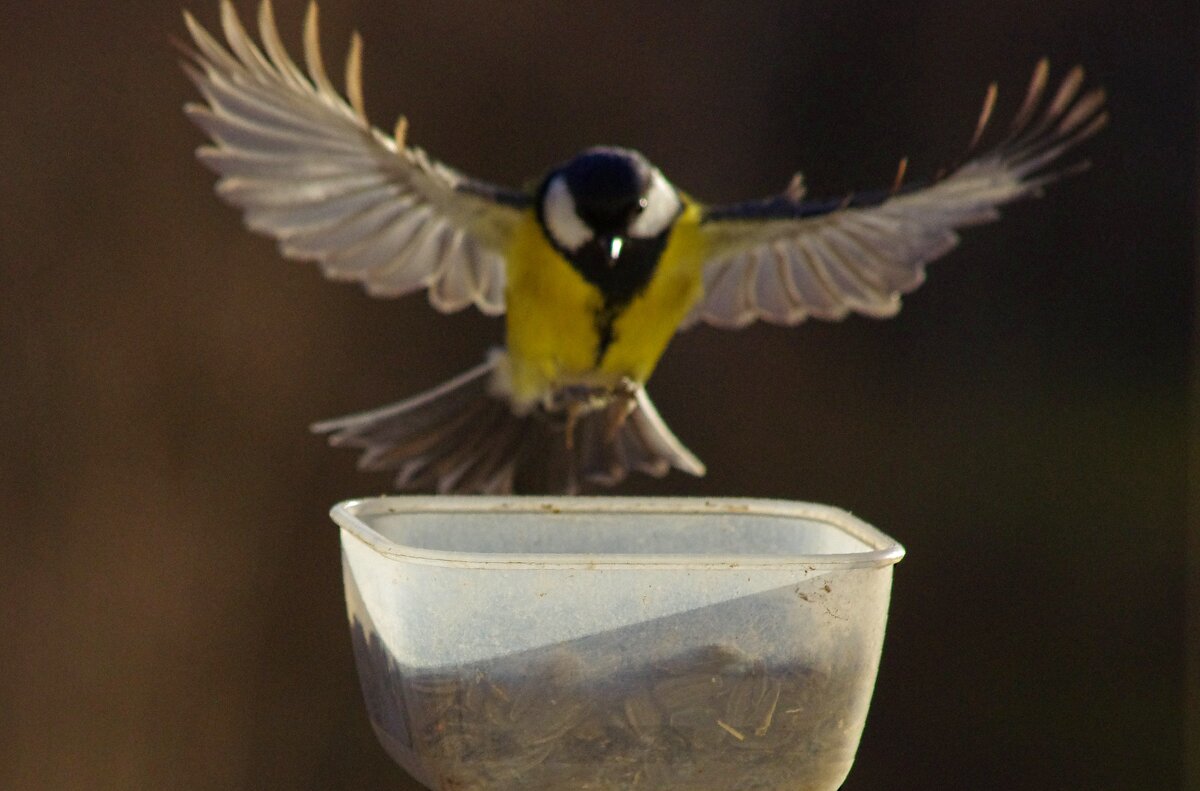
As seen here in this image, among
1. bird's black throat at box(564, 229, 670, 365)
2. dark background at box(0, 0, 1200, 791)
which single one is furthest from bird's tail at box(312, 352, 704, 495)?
dark background at box(0, 0, 1200, 791)

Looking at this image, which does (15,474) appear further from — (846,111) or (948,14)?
(948,14)

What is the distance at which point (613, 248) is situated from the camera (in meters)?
1.64

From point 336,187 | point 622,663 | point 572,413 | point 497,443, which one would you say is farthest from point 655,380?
point 622,663

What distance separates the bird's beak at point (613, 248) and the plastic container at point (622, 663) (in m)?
0.79

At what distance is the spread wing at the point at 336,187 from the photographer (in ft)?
4.89

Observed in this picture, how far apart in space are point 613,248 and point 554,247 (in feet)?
0.36

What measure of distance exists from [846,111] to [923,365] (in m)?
0.49

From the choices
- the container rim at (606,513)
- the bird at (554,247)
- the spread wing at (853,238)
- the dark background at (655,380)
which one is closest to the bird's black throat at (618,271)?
the bird at (554,247)

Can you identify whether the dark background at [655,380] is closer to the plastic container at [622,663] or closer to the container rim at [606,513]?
the container rim at [606,513]

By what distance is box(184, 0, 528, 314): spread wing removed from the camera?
149cm

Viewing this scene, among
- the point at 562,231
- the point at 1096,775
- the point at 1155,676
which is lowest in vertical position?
the point at 1096,775

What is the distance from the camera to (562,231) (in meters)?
1.71

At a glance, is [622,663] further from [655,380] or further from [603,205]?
[655,380]

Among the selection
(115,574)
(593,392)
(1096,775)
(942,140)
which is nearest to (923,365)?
(942,140)
